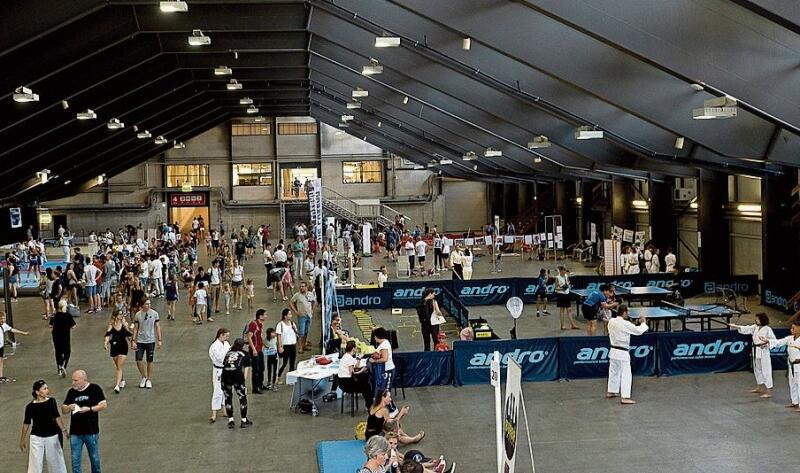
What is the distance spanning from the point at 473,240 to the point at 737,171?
61.7ft

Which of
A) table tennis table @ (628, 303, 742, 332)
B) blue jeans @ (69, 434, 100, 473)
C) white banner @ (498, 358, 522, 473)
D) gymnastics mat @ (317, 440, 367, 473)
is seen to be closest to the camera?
white banner @ (498, 358, 522, 473)

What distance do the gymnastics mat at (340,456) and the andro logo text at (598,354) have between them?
5505 millimetres

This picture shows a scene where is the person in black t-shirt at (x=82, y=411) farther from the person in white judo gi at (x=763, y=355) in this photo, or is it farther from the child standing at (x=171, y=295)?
the child standing at (x=171, y=295)

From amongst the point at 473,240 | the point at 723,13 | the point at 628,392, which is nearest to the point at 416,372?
the point at 628,392

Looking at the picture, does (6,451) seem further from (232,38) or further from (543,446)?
(232,38)

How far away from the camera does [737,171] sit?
2491 centimetres

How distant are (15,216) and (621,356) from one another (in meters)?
33.2

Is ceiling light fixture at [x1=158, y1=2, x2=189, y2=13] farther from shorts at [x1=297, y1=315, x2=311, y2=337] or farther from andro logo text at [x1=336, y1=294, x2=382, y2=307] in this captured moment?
andro logo text at [x1=336, y1=294, x2=382, y2=307]

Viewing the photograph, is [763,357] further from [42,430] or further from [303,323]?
[42,430]

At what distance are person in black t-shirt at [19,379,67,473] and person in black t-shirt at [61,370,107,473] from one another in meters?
0.20

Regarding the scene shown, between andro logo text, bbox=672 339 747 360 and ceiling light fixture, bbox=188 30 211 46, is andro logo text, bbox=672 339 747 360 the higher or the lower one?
the lower one

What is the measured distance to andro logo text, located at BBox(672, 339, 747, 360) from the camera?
1538cm

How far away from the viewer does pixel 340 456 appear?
1073 cm

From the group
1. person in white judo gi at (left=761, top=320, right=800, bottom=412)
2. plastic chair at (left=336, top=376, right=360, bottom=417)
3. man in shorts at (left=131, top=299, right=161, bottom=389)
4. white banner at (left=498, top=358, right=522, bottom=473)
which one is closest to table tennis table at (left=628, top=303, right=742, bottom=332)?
person in white judo gi at (left=761, top=320, right=800, bottom=412)
